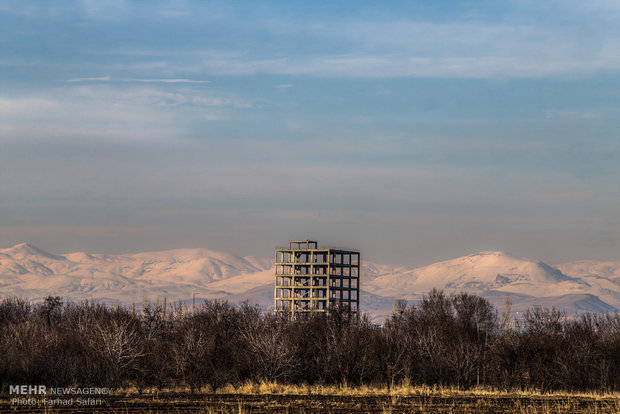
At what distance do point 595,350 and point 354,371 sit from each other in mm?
23233

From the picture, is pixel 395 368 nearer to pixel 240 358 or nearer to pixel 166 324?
pixel 240 358

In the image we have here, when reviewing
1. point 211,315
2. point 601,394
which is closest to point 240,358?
point 601,394

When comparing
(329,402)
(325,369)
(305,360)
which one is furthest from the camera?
(305,360)

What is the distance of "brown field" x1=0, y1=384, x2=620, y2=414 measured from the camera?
155ft

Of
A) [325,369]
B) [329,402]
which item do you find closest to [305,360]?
[325,369]

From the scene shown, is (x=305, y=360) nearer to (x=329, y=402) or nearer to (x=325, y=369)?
(x=325, y=369)

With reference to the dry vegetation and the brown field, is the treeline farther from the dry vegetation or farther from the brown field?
the brown field

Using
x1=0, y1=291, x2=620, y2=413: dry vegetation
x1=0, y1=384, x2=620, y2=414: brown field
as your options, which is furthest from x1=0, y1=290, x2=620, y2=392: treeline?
x1=0, y1=384, x2=620, y2=414: brown field

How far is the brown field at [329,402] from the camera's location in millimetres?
47156

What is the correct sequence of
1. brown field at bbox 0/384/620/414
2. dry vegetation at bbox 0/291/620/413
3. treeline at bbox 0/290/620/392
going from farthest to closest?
1. treeline at bbox 0/290/620/392
2. dry vegetation at bbox 0/291/620/413
3. brown field at bbox 0/384/620/414

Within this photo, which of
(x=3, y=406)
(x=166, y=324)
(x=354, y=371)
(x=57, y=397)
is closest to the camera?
(x=3, y=406)

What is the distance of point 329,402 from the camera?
52594 millimetres

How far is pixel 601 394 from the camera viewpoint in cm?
Answer: 6781

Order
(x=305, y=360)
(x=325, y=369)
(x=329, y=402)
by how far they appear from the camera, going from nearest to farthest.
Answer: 1. (x=329, y=402)
2. (x=325, y=369)
3. (x=305, y=360)
